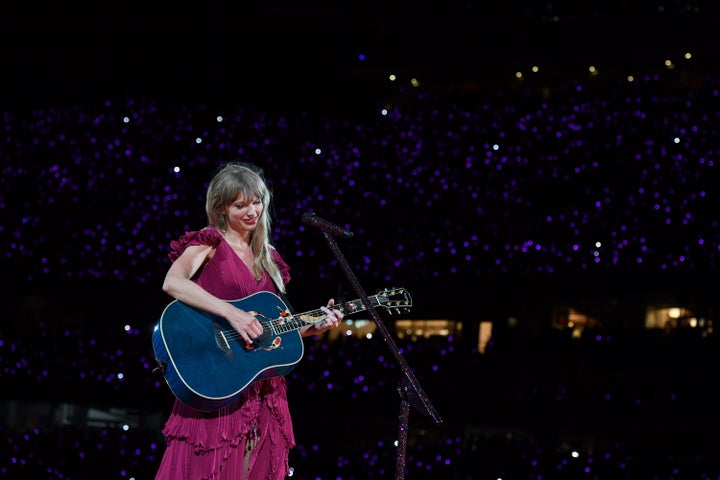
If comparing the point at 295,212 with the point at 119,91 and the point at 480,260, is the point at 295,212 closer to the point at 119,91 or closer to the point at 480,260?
the point at 480,260

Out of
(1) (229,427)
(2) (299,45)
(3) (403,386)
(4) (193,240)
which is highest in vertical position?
(2) (299,45)

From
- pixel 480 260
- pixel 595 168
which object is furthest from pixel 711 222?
pixel 480 260

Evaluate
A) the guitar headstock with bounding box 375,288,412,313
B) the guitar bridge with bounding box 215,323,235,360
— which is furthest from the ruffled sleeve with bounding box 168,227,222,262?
the guitar headstock with bounding box 375,288,412,313

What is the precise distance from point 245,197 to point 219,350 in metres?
0.50

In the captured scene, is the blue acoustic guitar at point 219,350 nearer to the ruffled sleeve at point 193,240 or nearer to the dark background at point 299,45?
the ruffled sleeve at point 193,240

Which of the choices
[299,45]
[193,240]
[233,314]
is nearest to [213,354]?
[233,314]

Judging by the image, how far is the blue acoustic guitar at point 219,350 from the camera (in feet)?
6.68

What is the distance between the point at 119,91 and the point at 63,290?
5.16ft

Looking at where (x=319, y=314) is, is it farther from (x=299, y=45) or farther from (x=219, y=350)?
(x=299, y=45)

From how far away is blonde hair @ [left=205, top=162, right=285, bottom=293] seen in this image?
2.36 meters

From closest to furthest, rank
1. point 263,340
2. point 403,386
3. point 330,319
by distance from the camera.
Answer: point 403,386 < point 263,340 < point 330,319

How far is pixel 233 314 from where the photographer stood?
A: 2.11 m

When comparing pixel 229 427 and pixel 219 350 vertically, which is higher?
pixel 219 350

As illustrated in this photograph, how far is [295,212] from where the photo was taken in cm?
491
